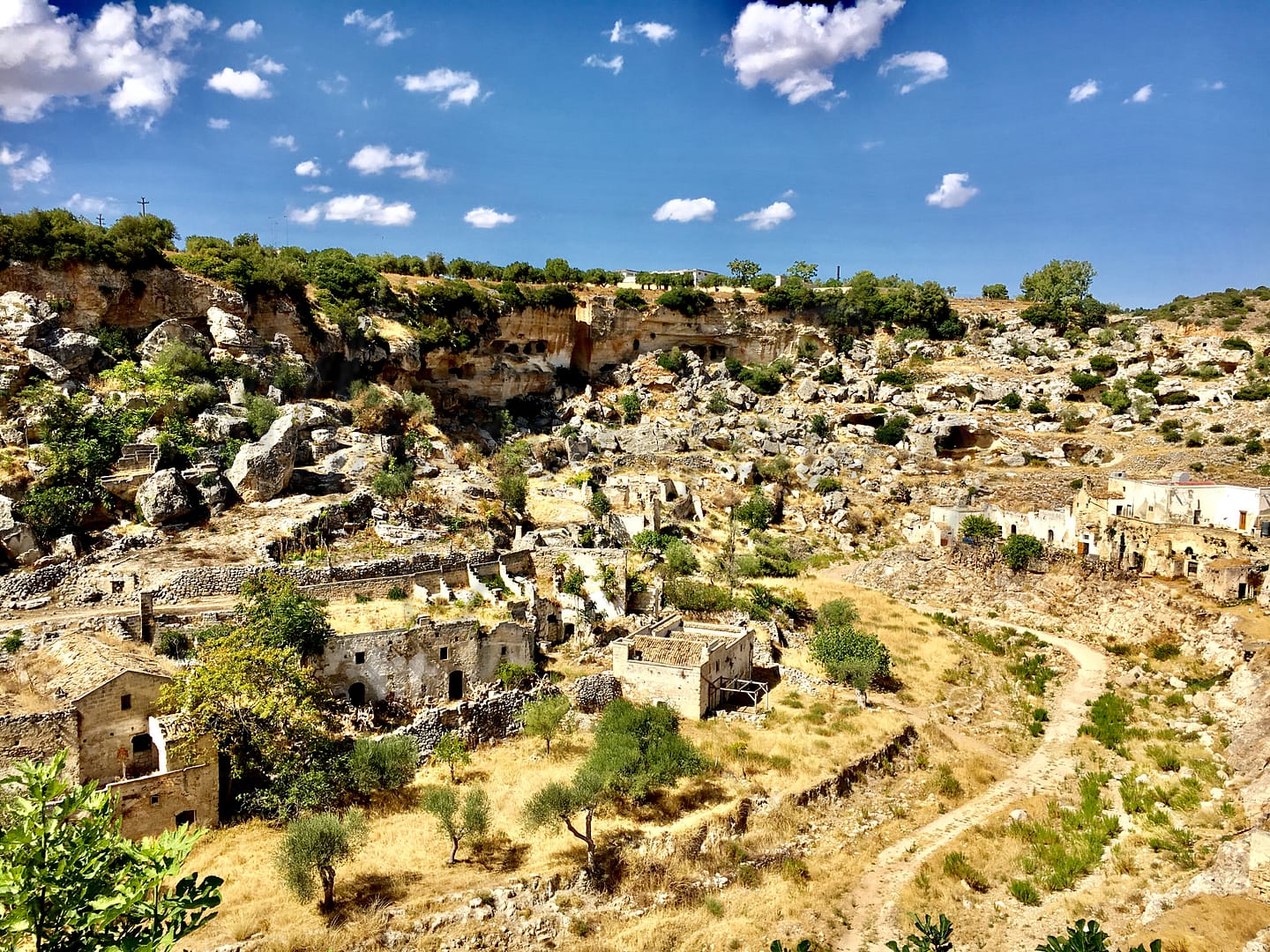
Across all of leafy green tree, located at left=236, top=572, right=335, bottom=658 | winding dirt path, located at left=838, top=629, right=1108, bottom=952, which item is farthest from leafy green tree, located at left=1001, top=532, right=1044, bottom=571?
leafy green tree, located at left=236, top=572, right=335, bottom=658

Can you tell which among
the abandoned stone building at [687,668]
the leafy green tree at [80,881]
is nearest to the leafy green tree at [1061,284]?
the abandoned stone building at [687,668]

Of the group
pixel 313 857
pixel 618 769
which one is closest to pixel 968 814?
pixel 618 769

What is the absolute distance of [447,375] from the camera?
47.6 m

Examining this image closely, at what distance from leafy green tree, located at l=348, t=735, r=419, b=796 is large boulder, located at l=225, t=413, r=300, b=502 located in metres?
13.1

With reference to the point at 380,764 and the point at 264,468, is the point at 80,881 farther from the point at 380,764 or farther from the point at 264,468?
the point at 264,468

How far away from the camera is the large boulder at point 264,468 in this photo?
26.0 metres

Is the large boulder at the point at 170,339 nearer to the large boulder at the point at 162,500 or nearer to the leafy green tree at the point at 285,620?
the large boulder at the point at 162,500

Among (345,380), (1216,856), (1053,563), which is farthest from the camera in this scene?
(345,380)

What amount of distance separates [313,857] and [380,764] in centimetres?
337

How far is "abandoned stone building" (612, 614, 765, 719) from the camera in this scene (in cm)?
1992

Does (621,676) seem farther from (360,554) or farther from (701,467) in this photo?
(701,467)

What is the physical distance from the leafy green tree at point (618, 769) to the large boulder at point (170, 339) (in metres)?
26.3

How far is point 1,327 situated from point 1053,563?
42300 millimetres

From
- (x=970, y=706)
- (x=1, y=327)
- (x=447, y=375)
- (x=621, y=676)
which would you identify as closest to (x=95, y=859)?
(x=621, y=676)
